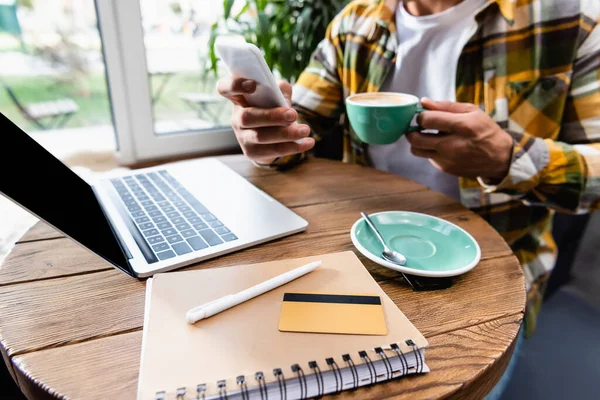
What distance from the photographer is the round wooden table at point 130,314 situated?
37 cm

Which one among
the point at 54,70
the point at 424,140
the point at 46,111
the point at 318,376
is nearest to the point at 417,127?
the point at 424,140

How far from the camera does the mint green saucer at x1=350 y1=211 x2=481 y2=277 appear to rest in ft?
1.71

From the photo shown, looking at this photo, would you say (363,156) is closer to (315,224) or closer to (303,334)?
(315,224)

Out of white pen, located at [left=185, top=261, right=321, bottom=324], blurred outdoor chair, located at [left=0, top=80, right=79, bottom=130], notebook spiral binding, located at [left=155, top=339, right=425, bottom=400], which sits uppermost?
white pen, located at [left=185, top=261, right=321, bottom=324]

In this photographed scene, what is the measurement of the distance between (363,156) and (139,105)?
2.63 ft

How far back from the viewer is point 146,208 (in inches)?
26.7

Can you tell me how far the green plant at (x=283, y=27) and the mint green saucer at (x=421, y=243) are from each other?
0.91m

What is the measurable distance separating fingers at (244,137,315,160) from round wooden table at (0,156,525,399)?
0.45ft

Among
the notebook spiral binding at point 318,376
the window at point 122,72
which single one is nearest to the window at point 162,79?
the window at point 122,72

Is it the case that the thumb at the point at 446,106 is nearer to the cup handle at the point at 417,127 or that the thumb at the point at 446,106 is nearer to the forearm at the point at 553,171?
the cup handle at the point at 417,127

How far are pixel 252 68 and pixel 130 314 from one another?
38cm

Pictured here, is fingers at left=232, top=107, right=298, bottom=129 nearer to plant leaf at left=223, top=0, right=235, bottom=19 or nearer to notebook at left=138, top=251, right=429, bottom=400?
notebook at left=138, top=251, right=429, bottom=400

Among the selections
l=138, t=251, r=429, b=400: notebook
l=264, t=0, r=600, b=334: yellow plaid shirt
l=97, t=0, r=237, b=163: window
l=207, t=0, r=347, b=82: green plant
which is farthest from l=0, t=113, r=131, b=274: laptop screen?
l=207, t=0, r=347, b=82: green plant

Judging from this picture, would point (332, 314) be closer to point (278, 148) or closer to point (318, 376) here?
point (318, 376)
